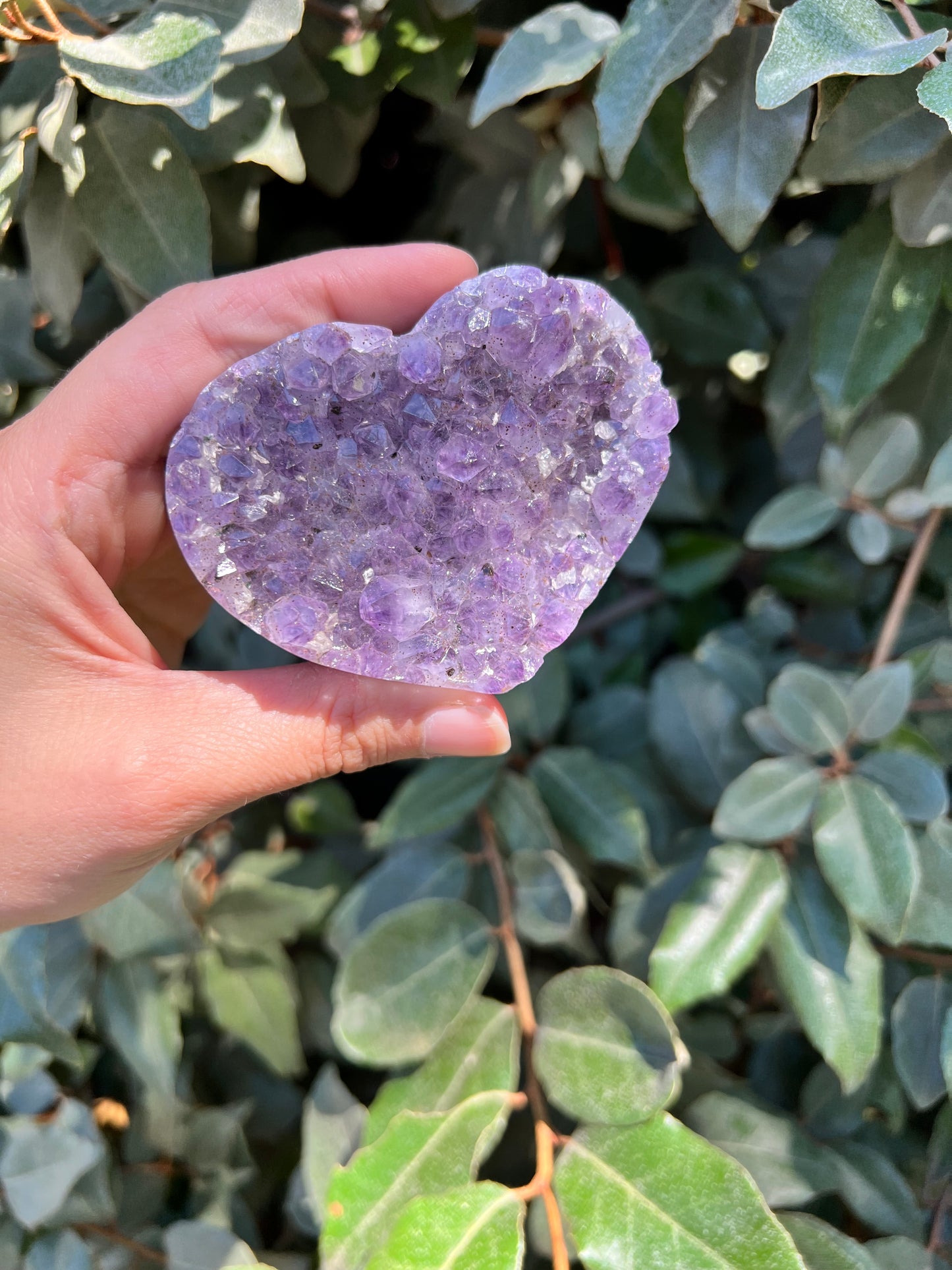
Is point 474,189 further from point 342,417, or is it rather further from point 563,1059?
point 563,1059

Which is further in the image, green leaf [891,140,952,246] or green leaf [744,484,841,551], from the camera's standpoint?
green leaf [744,484,841,551]

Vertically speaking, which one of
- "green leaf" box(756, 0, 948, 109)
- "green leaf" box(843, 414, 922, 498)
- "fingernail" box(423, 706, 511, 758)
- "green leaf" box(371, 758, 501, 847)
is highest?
"green leaf" box(756, 0, 948, 109)

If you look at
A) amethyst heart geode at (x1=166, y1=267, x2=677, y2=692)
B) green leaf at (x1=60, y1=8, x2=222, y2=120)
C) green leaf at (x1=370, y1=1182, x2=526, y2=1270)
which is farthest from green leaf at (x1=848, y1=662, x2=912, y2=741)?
green leaf at (x1=60, y1=8, x2=222, y2=120)

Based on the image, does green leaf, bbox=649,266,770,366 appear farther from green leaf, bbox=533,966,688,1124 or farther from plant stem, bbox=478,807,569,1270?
green leaf, bbox=533,966,688,1124

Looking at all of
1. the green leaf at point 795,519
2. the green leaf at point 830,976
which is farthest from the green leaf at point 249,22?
the green leaf at point 830,976

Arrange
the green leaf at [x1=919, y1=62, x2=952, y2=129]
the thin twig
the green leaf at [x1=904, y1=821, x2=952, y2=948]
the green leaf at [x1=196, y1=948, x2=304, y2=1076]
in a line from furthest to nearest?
the thin twig, the green leaf at [x1=196, y1=948, x2=304, y2=1076], the green leaf at [x1=904, y1=821, x2=952, y2=948], the green leaf at [x1=919, y1=62, x2=952, y2=129]

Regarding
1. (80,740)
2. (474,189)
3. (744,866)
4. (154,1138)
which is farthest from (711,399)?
(154,1138)

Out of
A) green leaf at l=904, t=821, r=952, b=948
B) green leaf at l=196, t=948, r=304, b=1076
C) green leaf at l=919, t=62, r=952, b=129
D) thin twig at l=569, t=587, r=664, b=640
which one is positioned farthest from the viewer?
thin twig at l=569, t=587, r=664, b=640

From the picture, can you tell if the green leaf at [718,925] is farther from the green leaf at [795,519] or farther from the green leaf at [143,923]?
the green leaf at [143,923]
